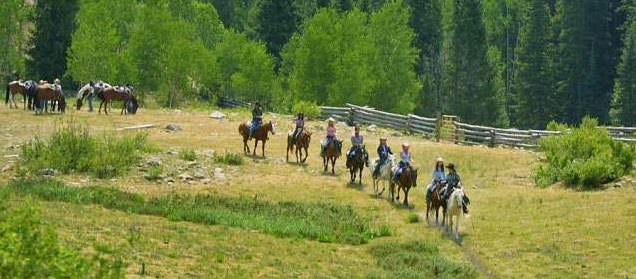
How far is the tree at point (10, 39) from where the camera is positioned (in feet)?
219

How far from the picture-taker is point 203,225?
22.7 m

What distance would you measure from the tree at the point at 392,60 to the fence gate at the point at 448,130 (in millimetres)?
22256

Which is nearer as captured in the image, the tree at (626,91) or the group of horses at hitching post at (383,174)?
the group of horses at hitching post at (383,174)

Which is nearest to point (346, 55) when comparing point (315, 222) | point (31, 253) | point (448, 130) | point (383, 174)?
point (448, 130)

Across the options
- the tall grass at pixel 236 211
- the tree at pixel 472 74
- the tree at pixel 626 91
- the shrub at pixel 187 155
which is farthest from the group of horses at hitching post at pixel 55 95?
the tree at pixel 626 91

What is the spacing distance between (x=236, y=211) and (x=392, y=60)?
4606 cm

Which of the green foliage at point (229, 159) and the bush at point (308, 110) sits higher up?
the bush at point (308, 110)

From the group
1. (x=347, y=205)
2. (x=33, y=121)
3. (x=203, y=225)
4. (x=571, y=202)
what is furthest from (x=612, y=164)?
(x=33, y=121)

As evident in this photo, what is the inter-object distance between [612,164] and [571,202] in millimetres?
4050

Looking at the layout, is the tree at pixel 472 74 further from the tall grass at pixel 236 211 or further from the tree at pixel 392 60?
the tall grass at pixel 236 211

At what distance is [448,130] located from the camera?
45.1m

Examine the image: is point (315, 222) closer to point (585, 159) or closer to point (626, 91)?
point (585, 159)

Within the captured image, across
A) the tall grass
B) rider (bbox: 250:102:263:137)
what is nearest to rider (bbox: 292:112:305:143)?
rider (bbox: 250:102:263:137)

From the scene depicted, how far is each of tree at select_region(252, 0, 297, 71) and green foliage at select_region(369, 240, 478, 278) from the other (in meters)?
58.8
